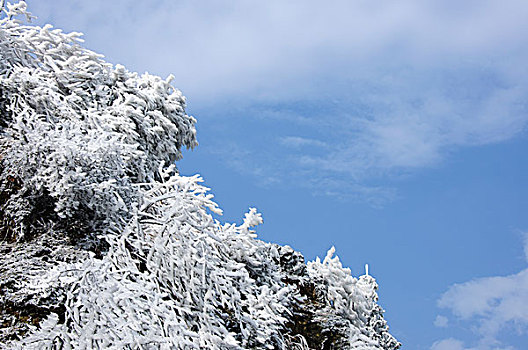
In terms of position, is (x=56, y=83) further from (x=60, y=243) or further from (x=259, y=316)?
(x=259, y=316)

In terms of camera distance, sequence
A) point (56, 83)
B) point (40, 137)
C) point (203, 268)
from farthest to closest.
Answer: point (56, 83) → point (40, 137) → point (203, 268)

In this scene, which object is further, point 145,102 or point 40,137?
point 145,102

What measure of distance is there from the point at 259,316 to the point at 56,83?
16.9ft

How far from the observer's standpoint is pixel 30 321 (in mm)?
6625

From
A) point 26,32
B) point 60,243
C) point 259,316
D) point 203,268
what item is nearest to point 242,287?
point 259,316

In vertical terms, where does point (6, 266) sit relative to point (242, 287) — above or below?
below

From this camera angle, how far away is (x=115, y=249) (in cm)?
773

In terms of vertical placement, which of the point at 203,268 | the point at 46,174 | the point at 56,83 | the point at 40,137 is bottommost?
the point at 203,268

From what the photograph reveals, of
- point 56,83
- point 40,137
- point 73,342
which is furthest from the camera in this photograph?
point 56,83

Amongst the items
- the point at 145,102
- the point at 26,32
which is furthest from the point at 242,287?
the point at 26,32

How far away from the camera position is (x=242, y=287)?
8.06 metres

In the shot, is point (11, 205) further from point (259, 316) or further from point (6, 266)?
point (259, 316)

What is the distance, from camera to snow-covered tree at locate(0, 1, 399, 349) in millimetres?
6562

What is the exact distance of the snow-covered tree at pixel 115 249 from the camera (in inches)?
258
